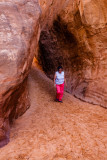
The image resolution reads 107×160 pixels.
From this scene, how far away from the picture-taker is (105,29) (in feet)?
14.2

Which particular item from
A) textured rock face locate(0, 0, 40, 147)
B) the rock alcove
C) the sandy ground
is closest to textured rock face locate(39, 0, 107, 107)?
the rock alcove

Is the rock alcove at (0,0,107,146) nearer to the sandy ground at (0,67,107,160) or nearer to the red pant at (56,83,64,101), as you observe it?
the sandy ground at (0,67,107,160)

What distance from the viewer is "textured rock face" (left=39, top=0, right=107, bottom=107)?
439cm

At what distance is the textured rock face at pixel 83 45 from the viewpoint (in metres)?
4.39

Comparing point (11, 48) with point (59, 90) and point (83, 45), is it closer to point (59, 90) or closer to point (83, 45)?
point (59, 90)

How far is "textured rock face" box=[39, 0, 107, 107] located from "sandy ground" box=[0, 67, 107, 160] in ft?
2.39

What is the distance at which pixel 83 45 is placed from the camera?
5039 mm

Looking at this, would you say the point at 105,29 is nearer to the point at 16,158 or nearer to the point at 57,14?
the point at 57,14

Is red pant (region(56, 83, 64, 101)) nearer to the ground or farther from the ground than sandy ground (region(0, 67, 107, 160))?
farther from the ground

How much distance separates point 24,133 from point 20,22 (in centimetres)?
227

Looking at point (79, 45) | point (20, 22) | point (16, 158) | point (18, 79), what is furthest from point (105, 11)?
point (16, 158)

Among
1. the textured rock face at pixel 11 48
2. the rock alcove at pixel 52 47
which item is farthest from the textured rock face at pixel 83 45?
the textured rock face at pixel 11 48

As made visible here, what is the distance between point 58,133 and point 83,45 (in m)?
3.29

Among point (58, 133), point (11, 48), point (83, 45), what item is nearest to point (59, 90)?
point (83, 45)
